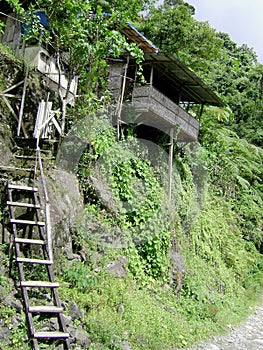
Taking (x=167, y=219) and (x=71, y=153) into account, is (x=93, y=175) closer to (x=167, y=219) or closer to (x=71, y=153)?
(x=71, y=153)

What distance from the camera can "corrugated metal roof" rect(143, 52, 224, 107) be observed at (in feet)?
42.3

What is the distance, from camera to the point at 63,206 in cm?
823

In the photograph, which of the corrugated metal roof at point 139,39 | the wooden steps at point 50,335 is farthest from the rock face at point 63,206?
the corrugated metal roof at point 139,39

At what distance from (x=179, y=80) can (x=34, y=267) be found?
33.6 feet

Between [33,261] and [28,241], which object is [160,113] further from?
[33,261]

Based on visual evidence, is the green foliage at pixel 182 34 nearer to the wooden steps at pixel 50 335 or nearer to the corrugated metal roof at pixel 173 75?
the corrugated metal roof at pixel 173 75

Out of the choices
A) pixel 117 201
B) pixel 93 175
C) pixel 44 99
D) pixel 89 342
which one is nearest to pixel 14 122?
pixel 44 99

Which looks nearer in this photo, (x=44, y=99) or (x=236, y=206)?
(x=44, y=99)

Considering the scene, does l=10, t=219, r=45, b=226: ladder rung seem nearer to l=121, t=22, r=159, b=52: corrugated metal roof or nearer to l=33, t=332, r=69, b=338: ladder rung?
l=33, t=332, r=69, b=338: ladder rung

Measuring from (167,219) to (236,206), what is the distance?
889 cm

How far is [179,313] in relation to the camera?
381 inches

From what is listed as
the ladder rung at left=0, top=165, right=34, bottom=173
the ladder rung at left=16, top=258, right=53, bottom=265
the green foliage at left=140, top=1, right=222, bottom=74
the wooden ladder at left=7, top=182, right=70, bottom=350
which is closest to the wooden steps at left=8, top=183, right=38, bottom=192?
the wooden ladder at left=7, top=182, right=70, bottom=350

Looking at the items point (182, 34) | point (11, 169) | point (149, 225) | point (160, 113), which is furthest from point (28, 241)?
point (182, 34)

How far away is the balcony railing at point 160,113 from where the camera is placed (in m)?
12.6
